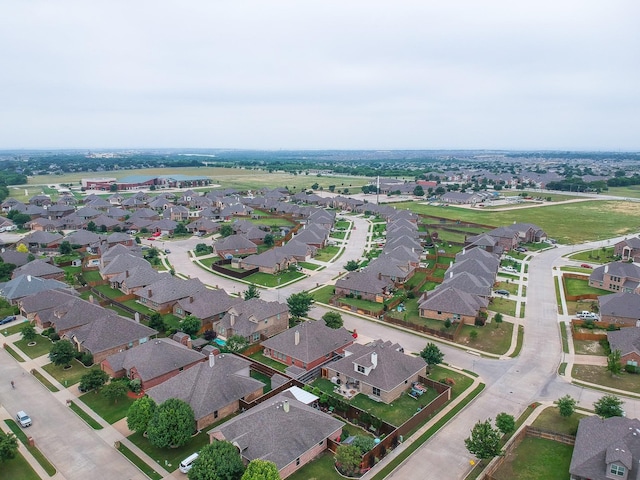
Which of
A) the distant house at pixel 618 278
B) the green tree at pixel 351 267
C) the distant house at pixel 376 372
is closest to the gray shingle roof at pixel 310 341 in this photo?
the distant house at pixel 376 372

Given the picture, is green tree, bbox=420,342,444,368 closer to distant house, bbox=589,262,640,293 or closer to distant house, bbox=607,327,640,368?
distant house, bbox=607,327,640,368

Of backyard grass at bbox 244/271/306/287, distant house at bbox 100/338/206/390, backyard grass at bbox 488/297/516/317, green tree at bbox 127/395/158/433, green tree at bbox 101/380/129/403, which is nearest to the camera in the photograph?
green tree at bbox 127/395/158/433

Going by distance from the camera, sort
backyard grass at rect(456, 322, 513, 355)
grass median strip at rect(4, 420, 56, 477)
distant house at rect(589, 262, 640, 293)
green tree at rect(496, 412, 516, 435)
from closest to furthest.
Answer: grass median strip at rect(4, 420, 56, 477) < green tree at rect(496, 412, 516, 435) < backyard grass at rect(456, 322, 513, 355) < distant house at rect(589, 262, 640, 293)

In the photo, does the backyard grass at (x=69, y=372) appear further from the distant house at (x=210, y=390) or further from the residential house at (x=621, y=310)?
the residential house at (x=621, y=310)

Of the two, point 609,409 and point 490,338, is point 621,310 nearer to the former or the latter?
point 490,338

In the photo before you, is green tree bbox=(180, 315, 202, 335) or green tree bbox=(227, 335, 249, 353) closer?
green tree bbox=(227, 335, 249, 353)

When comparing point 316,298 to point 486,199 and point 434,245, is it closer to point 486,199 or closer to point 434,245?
point 434,245

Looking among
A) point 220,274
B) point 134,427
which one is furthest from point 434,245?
point 134,427

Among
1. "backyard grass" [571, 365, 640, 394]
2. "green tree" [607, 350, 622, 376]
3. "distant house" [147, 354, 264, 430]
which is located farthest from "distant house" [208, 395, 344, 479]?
"green tree" [607, 350, 622, 376]
